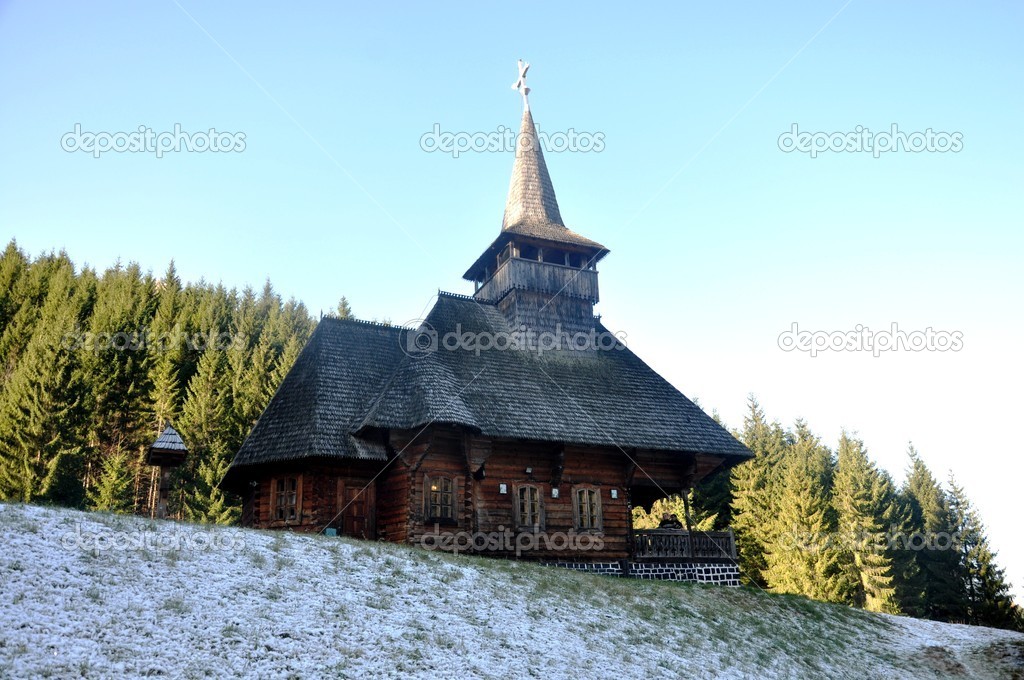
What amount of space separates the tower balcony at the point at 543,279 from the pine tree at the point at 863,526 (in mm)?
22264

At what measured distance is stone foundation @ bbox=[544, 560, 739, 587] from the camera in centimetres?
2127

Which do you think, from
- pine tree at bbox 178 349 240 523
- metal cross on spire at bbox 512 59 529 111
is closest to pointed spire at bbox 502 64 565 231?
metal cross on spire at bbox 512 59 529 111

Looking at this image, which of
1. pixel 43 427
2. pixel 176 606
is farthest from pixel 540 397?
pixel 43 427

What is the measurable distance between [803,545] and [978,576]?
900 cm

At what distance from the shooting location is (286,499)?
20234mm

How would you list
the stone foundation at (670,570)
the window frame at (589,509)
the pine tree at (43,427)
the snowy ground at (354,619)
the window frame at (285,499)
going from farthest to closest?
the pine tree at (43,427) → the window frame at (589,509) → the stone foundation at (670,570) → the window frame at (285,499) → the snowy ground at (354,619)

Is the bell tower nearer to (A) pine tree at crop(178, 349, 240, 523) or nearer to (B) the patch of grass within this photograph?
(B) the patch of grass

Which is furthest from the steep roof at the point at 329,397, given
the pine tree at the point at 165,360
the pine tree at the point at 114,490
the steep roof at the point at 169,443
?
the pine tree at the point at 165,360

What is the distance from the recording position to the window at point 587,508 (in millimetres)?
21688

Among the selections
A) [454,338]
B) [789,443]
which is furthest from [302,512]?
[789,443]

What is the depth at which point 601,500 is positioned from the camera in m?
22.2

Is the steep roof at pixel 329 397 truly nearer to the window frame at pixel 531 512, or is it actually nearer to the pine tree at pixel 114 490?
the window frame at pixel 531 512

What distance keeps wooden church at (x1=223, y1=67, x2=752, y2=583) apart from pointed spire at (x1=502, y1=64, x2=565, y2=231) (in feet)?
7.63

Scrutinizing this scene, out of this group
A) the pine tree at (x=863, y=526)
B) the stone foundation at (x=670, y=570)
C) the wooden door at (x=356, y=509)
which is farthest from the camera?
the pine tree at (x=863, y=526)
